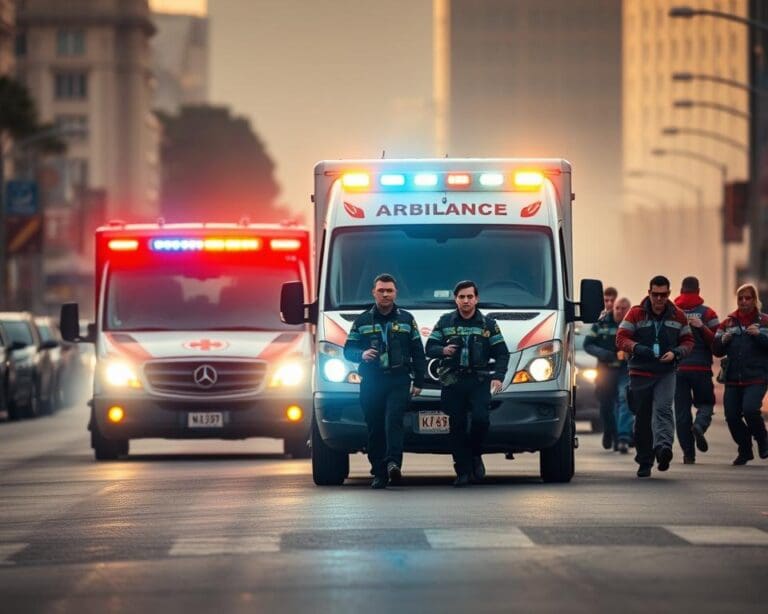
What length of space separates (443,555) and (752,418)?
1127 centimetres

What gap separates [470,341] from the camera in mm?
19359

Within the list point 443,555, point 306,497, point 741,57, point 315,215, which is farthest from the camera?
point 741,57

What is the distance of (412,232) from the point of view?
68.0ft

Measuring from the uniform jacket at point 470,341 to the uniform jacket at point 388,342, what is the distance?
0.16 metres

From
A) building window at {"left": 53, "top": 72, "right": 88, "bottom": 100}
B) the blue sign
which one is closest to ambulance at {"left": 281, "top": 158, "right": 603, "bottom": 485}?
the blue sign

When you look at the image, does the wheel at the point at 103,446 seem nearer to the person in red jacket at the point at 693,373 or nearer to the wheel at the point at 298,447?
the wheel at the point at 298,447

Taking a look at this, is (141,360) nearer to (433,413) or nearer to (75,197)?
(433,413)

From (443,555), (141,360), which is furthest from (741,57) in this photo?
(443,555)

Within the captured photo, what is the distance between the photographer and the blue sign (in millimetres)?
71938

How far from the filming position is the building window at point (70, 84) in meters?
157

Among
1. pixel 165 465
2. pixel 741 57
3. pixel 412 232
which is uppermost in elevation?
pixel 741 57

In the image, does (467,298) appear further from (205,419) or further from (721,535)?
(205,419)

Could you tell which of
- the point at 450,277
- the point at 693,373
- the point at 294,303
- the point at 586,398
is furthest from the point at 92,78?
the point at 450,277

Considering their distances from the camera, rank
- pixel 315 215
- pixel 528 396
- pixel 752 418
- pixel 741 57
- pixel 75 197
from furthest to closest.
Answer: pixel 741 57 → pixel 75 197 → pixel 752 418 → pixel 315 215 → pixel 528 396
